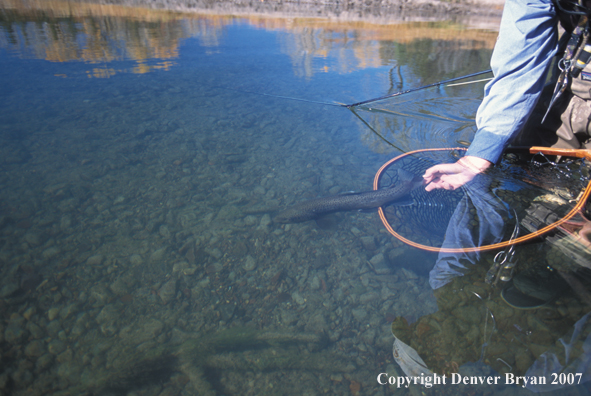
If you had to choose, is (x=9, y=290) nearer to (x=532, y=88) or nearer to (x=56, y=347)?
(x=56, y=347)

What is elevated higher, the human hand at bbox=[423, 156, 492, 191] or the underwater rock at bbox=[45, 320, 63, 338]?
the human hand at bbox=[423, 156, 492, 191]

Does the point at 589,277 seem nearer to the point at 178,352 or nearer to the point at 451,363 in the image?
the point at 451,363

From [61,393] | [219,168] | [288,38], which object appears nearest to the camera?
[61,393]

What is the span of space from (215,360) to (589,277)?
379 centimetres

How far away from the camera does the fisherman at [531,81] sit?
97.0 inches

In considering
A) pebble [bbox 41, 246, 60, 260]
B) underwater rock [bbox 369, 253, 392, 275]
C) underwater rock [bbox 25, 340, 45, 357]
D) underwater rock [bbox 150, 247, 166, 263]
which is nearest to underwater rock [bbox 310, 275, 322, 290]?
underwater rock [bbox 369, 253, 392, 275]

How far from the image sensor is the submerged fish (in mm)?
4125

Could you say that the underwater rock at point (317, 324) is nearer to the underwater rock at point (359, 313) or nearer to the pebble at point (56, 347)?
the underwater rock at point (359, 313)

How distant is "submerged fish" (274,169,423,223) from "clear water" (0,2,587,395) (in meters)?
0.17

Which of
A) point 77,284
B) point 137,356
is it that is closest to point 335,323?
point 137,356

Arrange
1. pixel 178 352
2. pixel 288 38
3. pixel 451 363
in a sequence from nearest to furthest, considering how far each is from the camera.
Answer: pixel 451 363 → pixel 178 352 → pixel 288 38

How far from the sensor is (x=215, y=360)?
2715 millimetres

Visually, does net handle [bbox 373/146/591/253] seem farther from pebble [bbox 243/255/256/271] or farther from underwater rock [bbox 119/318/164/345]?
underwater rock [bbox 119/318/164/345]

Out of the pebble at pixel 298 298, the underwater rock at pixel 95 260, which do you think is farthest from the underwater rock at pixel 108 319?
the pebble at pixel 298 298
